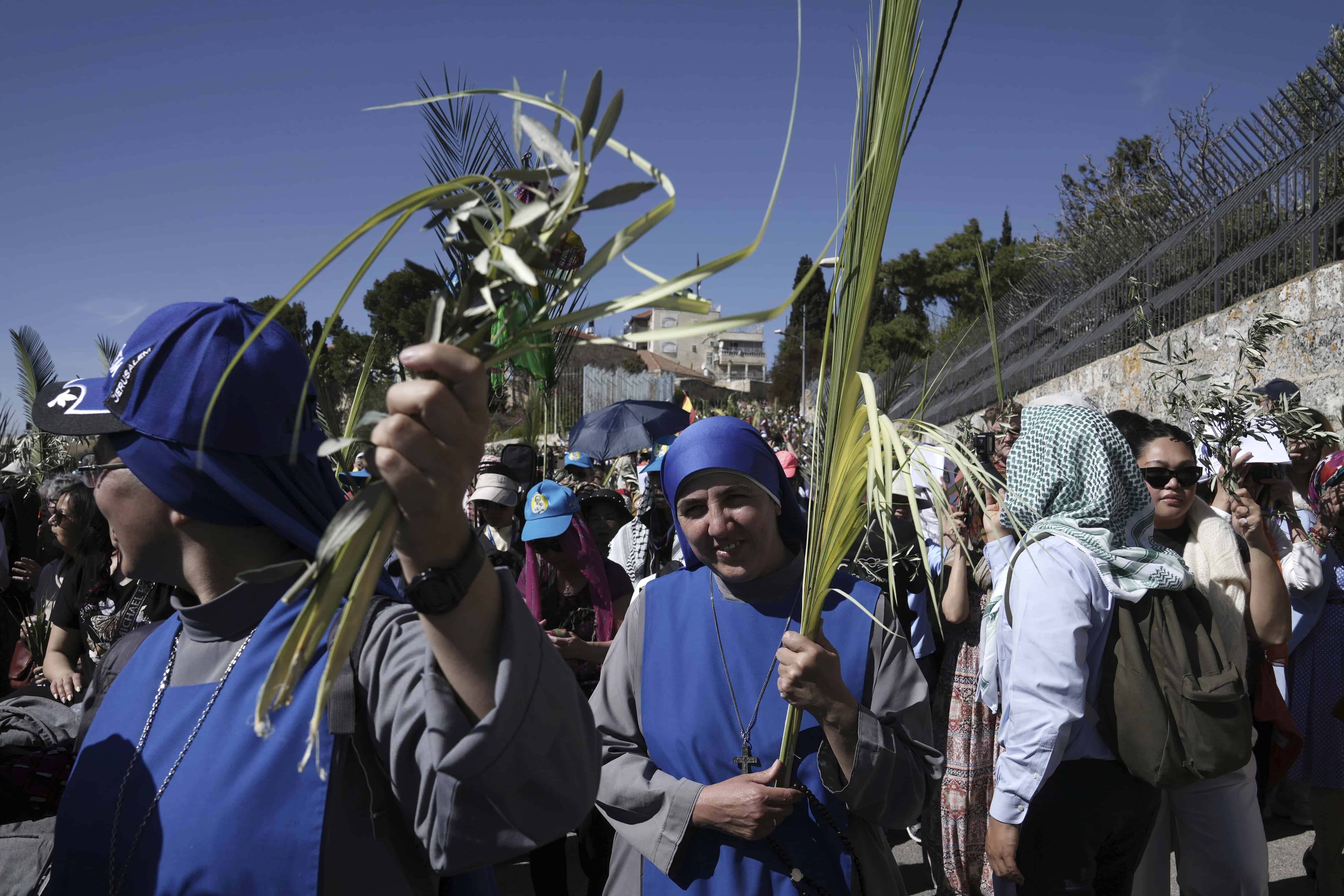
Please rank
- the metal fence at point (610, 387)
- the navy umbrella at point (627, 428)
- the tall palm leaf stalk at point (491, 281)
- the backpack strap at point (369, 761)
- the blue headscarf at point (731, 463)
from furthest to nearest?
the metal fence at point (610, 387) < the navy umbrella at point (627, 428) < the blue headscarf at point (731, 463) < the backpack strap at point (369, 761) < the tall palm leaf stalk at point (491, 281)

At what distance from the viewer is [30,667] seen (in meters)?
5.32

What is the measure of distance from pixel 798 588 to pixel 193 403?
5.41 feet

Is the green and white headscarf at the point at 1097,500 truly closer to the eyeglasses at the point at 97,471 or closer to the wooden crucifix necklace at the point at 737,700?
the wooden crucifix necklace at the point at 737,700

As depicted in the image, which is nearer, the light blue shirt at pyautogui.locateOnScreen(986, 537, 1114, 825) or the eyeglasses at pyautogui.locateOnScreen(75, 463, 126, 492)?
the eyeglasses at pyautogui.locateOnScreen(75, 463, 126, 492)

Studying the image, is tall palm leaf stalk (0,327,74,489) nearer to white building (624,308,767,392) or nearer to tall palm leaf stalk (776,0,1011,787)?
tall palm leaf stalk (776,0,1011,787)

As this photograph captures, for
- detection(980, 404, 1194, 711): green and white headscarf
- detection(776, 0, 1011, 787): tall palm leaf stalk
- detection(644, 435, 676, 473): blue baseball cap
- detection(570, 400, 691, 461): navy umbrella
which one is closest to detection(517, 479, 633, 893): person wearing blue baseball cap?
detection(644, 435, 676, 473): blue baseball cap

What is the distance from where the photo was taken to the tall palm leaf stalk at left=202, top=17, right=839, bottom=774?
875mm

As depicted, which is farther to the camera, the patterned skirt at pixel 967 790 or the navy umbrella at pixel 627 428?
the navy umbrella at pixel 627 428

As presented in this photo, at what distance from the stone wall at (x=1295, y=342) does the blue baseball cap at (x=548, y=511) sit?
277cm

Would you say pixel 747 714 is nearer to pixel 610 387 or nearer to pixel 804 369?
pixel 804 369

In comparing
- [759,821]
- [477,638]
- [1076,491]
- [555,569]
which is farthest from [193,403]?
[555,569]

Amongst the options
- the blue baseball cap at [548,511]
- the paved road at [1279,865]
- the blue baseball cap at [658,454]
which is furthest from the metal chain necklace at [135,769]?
the paved road at [1279,865]

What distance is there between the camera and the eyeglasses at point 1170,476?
10.8 feet

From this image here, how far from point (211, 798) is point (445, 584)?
67 centimetres
